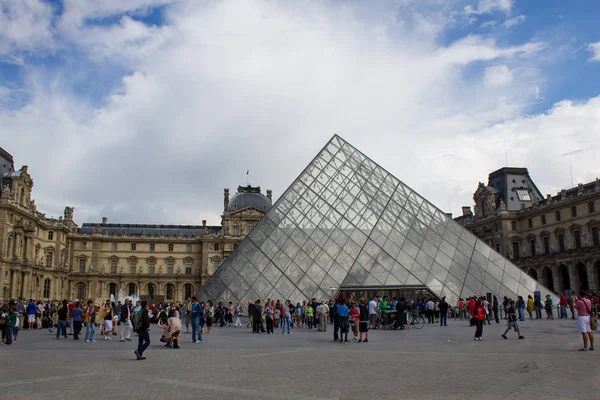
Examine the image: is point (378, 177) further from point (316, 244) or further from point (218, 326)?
point (218, 326)

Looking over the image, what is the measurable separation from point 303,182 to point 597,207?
2953 cm

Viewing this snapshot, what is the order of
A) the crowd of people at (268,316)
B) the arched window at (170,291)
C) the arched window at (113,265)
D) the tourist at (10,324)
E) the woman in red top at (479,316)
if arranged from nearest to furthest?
the crowd of people at (268,316) → the woman in red top at (479,316) → the tourist at (10,324) → the arched window at (113,265) → the arched window at (170,291)

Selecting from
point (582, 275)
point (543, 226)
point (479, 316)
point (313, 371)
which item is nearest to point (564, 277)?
point (582, 275)

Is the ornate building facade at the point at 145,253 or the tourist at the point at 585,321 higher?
the ornate building facade at the point at 145,253

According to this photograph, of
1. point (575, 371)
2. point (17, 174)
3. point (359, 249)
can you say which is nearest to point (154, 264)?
point (17, 174)

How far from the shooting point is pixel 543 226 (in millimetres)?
48500

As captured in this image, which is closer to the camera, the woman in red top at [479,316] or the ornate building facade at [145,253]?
the woman in red top at [479,316]

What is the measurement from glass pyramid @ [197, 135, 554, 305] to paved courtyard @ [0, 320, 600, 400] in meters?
8.54

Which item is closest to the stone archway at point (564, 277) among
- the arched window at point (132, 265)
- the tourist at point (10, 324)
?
the tourist at point (10, 324)

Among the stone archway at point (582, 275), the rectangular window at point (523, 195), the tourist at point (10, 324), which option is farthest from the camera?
the rectangular window at point (523, 195)

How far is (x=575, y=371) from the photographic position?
7129 millimetres

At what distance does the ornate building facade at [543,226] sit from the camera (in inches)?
1676

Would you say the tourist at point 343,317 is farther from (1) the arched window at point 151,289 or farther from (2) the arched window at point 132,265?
(2) the arched window at point 132,265

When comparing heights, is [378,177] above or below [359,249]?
above
